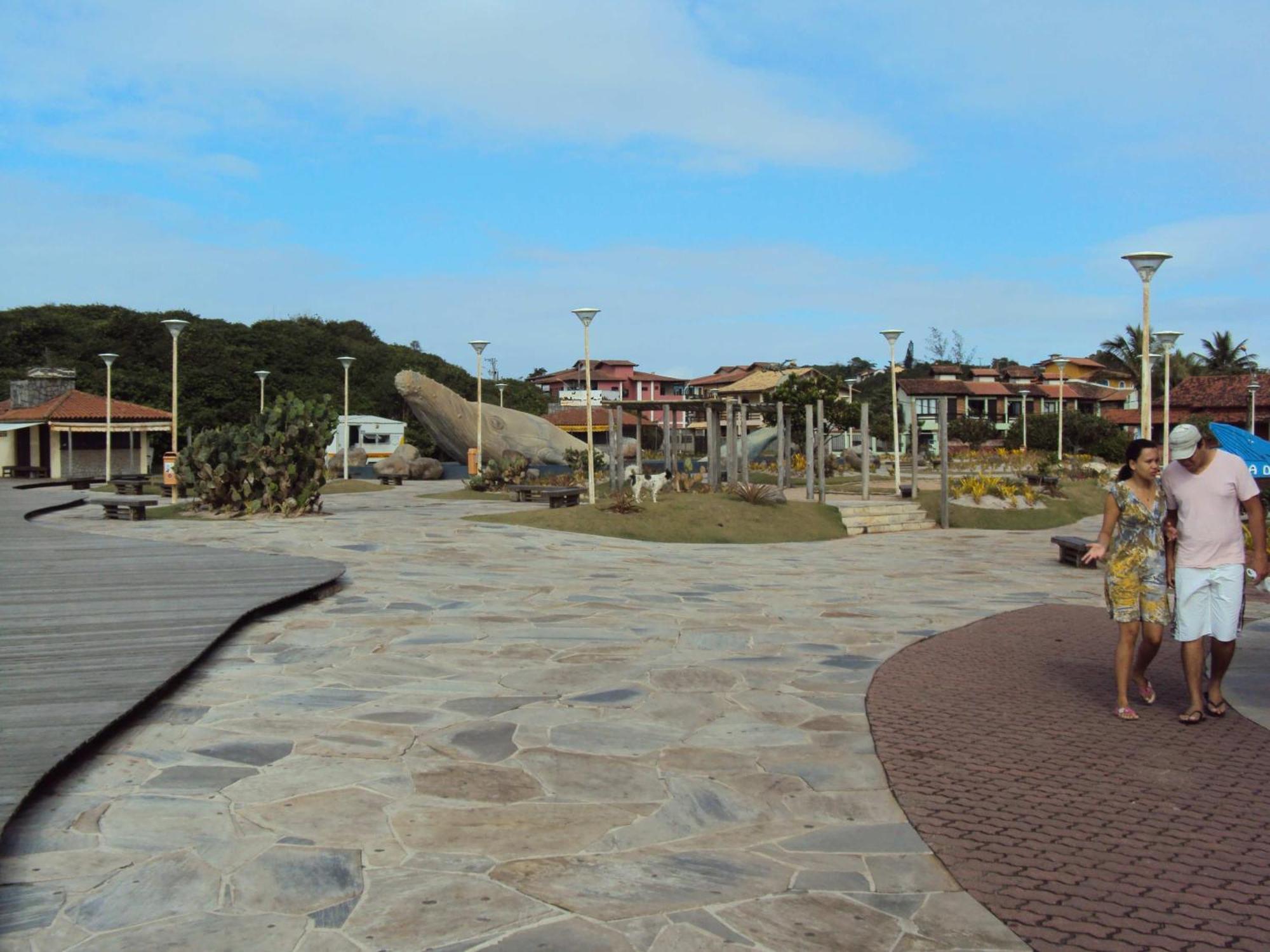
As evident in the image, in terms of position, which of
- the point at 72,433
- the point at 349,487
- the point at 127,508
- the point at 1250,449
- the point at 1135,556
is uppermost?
the point at 72,433

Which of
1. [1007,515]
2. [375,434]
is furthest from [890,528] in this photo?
[375,434]

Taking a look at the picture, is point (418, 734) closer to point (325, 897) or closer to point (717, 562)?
point (325, 897)

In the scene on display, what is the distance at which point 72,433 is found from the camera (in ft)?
123

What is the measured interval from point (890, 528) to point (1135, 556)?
14.7m

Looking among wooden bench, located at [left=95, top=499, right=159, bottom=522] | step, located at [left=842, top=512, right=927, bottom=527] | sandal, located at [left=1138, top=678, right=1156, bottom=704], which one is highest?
wooden bench, located at [left=95, top=499, right=159, bottom=522]

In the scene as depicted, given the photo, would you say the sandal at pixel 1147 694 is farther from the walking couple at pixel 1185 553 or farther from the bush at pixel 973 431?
the bush at pixel 973 431

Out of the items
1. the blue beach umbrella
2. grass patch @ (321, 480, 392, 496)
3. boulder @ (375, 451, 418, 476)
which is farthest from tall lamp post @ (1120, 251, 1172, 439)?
boulder @ (375, 451, 418, 476)

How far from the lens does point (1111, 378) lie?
77312 mm

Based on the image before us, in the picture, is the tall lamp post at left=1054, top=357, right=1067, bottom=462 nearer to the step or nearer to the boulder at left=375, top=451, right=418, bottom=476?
the step

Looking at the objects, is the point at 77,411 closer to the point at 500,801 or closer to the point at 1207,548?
the point at 500,801

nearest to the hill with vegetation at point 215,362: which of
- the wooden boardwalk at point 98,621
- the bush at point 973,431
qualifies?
the bush at point 973,431

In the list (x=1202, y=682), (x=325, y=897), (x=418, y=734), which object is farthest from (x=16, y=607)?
(x=1202, y=682)

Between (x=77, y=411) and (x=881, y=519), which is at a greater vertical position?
(x=77, y=411)

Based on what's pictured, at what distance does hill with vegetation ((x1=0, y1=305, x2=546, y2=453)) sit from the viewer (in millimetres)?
49812
